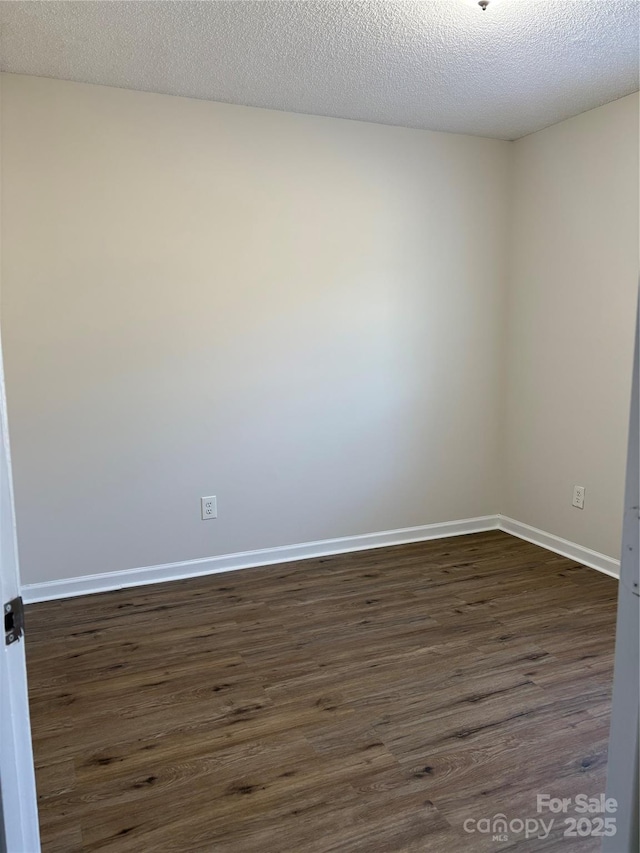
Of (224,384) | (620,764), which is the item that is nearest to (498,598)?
(224,384)

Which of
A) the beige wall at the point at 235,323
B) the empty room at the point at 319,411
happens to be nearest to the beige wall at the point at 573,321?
the empty room at the point at 319,411

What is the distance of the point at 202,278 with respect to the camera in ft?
11.2

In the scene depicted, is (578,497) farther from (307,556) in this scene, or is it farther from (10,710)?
(10,710)

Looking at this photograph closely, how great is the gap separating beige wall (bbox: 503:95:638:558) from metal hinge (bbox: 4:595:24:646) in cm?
316

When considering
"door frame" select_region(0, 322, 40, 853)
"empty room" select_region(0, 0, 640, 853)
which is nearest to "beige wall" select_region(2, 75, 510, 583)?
"empty room" select_region(0, 0, 640, 853)

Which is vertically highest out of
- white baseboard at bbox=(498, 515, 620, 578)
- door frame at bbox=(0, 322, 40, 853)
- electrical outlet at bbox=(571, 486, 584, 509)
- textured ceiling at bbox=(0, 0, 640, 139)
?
textured ceiling at bbox=(0, 0, 640, 139)

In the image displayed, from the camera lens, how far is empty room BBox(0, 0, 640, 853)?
2.00 metres

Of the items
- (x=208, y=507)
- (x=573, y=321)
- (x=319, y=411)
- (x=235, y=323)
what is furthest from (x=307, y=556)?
(x=573, y=321)

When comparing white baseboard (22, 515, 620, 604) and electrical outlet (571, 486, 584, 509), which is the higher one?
electrical outlet (571, 486, 584, 509)

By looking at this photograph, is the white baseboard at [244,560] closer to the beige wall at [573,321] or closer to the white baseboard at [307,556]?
the white baseboard at [307,556]

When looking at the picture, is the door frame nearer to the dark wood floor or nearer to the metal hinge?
the metal hinge

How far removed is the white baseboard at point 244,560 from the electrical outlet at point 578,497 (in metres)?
0.70

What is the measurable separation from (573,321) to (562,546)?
1.33m

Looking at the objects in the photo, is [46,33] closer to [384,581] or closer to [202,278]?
[202,278]
